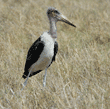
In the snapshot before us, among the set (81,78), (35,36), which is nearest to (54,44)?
(81,78)

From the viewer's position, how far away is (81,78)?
9.64 feet

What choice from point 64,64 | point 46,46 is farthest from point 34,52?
A: point 64,64

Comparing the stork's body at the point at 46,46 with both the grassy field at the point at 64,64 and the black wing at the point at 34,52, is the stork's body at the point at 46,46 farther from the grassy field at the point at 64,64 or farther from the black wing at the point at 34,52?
the grassy field at the point at 64,64

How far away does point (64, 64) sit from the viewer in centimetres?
325

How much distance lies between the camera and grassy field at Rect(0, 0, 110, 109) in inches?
90.0

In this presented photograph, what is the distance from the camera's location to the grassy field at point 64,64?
2287 mm

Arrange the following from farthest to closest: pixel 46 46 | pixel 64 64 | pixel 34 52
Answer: pixel 64 64 → pixel 34 52 → pixel 46 46

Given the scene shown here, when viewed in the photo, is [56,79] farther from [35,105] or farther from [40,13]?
[40,13]

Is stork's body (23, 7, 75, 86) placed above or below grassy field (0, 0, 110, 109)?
above

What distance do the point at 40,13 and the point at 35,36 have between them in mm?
1894

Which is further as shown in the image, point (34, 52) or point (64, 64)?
point (64, 64)

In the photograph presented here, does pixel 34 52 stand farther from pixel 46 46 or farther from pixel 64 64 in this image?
pixel 64 64

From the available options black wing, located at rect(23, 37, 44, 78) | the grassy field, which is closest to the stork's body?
black wing, located at rect(23, 37, 44, 78)

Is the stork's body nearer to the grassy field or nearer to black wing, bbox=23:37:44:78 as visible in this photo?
black wing, bbox=23:37:44:78
